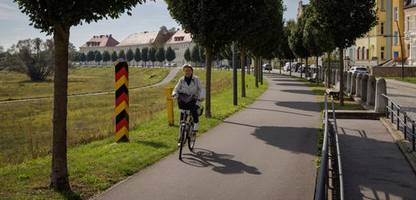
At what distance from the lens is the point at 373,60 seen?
77188mm

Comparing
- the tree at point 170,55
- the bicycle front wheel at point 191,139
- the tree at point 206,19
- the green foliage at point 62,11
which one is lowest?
the bicycle front wheel at point 191,139

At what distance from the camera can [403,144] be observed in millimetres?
12266

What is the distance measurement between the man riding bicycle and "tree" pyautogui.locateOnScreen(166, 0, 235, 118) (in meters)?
6.50

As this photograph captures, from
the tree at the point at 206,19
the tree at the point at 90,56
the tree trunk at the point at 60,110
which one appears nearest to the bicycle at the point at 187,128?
the tree trunk at the point at 60,110

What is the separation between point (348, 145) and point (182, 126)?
4.40 m

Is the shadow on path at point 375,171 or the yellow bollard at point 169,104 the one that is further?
the yellow bollard at point 169,104

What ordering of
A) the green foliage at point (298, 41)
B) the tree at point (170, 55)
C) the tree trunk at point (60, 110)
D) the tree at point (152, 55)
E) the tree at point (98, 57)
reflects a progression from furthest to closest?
the tree at point (98, 57)
the tree at point (152, 55)
the tree at point (170, 55)
the green foliage at point (298, 41)
the tree trunk at point (60, 110)

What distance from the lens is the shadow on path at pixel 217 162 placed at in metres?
9.08

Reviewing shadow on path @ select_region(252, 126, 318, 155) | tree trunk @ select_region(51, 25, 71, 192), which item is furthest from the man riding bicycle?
tree trunk @ select_region(51, 25, 71, 192)

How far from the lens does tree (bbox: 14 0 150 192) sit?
6.93 metres

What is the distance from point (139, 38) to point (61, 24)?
7208 inches

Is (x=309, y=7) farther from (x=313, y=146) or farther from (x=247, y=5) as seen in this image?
(x=313, y=146)

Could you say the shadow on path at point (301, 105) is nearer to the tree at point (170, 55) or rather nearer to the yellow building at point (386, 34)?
the yellow building at point (386, 34)

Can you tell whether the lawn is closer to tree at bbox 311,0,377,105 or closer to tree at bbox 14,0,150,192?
tree at bbox 311,0,377,105
